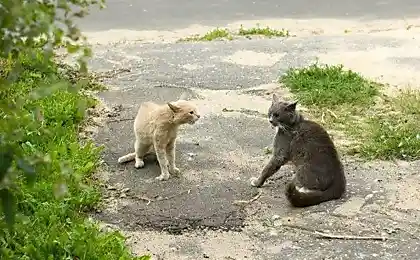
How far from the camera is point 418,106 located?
20.2ft

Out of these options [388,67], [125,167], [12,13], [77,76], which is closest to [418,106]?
[388,67]

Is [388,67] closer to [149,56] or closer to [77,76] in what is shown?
[149,56]

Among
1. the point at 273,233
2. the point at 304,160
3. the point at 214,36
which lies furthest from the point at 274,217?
the point at 214,36

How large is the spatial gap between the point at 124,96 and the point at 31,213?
275 centimetres

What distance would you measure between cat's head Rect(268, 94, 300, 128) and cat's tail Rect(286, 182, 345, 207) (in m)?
0.53

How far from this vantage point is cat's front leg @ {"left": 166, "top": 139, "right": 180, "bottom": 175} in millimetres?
5160

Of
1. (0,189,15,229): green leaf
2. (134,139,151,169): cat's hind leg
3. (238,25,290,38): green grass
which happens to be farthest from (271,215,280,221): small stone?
(238,25,290,38): green grass

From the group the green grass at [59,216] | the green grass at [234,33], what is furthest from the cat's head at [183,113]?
the green grass at [234,33]

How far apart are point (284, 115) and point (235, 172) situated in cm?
53

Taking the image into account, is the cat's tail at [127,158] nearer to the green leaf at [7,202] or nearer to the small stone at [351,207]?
the small stone at [351,207]

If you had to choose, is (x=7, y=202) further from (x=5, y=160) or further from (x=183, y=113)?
(x=183, y=113)

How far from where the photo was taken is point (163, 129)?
5.07m

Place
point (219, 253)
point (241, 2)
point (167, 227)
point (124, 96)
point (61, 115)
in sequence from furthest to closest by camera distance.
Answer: point (241, 2) < point (124, 96) < point (61, 115) < point (167, 227) < point (219, 253)

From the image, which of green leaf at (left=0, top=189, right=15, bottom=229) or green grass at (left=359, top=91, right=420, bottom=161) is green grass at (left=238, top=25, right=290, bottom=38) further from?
green leaf at (left=0, top=189, right=15, bottom=229)
